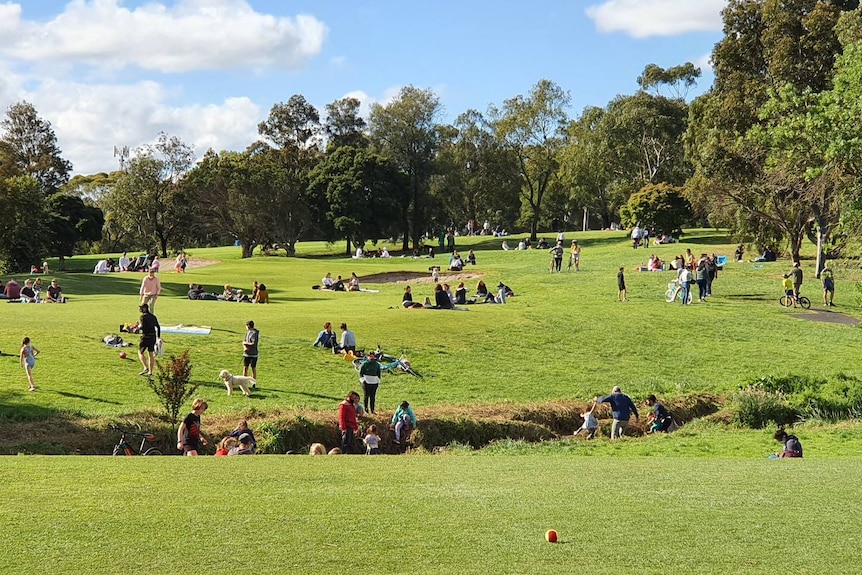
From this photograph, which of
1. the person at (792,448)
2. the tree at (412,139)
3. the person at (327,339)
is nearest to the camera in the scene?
the person at (792,448)

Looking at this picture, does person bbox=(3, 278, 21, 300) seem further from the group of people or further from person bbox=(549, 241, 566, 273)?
person bbox=(549, 241, 566, 273)

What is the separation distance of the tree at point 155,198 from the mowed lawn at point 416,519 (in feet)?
236

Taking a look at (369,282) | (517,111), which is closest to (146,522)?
(369,282)

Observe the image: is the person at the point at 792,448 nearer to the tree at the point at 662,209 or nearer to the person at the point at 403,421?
the person at the point at 403,421

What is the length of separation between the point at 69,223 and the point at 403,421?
60202mm

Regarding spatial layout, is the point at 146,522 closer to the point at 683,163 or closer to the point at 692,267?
the point at 692,267

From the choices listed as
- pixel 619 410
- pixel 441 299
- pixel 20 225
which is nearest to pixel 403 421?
pixel 619 410

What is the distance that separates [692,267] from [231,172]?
167 feet

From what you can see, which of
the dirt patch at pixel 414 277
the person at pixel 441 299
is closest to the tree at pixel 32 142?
the dirt patch at pixel 414 277

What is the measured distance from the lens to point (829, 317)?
125ft

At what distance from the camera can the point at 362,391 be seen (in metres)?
25.4

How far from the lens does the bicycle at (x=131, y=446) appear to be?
18.8 m

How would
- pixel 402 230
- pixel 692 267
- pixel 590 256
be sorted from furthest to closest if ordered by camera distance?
1. pixel 402 230
2. pixel 590 256
3. pixel 692 267

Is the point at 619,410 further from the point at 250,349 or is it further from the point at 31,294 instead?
the point at 31,294
